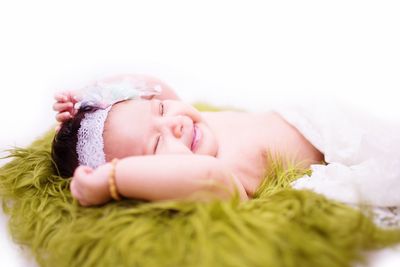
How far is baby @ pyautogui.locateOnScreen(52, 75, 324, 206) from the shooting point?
1196 millimetres

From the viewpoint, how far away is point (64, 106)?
4.96 ft

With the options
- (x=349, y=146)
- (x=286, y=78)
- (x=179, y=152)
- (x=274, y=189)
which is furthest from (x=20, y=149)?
(x=286, y=78)

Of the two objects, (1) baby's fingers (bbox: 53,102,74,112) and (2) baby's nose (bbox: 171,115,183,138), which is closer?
(2) baby's nose (bbox: 171,115,183,138)

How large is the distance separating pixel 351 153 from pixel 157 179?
2.25ft

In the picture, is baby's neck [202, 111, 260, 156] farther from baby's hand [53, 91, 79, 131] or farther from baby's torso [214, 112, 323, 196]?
baby's hand [53, 91, 79, 131]

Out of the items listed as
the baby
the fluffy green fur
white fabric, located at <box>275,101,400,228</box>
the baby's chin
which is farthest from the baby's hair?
white fabric, located at <box>275,101,400,228</box>

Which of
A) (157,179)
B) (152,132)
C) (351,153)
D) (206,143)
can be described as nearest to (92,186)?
(157,179)

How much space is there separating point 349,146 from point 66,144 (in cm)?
87

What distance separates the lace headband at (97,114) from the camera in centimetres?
138

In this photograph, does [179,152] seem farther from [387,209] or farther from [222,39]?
[222,39]

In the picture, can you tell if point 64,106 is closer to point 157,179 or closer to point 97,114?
point 97,114

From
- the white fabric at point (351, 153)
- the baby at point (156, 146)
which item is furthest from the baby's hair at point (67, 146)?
the white fabric at point (351, 153)

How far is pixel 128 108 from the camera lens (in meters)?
1.43

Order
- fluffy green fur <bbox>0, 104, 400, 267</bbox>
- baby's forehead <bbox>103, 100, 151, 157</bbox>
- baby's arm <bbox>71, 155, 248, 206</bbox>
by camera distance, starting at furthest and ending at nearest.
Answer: baby's forehead <bbox>103, 100, 151, 157</bbox> → baby's arm <bbox>71, 155, 248, 206</bbox> → fluffy green fur <bbox>0, 104, 400, 267</bbox>
